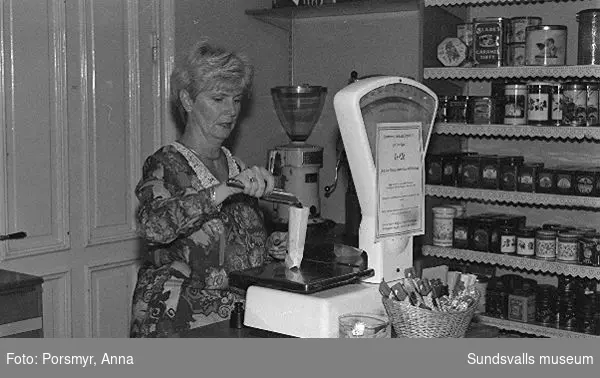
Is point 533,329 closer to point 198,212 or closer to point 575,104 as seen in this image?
point 575,104

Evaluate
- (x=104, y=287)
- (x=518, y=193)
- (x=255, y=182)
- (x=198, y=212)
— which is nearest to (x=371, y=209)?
(x=255, y=182)

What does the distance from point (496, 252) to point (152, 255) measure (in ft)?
4.69

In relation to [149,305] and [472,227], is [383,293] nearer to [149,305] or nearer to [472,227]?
[149,305]

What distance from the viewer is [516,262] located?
310 cm

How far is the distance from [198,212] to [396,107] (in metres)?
0.55

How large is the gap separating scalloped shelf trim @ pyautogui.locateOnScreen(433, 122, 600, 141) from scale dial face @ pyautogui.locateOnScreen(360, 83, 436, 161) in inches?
50.5

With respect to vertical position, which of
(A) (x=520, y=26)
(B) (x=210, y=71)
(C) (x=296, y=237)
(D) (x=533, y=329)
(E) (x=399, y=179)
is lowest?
(D) (x=533, y=329)

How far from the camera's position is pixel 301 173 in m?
3.45

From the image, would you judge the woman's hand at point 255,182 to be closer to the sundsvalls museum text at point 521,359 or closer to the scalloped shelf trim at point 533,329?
the sundsvalls museum text at point 521,359

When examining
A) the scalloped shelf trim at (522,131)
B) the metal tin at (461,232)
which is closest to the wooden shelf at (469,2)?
the scalloped shelf trim at (522,131)

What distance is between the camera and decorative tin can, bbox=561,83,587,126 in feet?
9.66

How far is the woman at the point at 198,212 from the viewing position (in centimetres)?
202

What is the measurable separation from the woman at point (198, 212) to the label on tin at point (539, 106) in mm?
A: 1162

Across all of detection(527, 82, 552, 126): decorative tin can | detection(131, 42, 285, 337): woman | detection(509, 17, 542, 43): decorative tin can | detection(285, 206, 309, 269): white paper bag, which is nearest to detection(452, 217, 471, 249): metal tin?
detection(527, 82, 552, 126): decorative tin can
